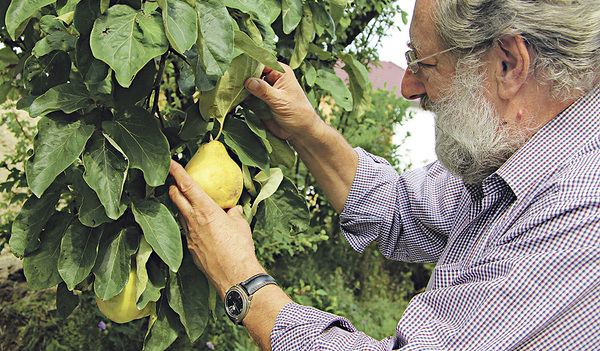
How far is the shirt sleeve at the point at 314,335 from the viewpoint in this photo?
4.44 feet

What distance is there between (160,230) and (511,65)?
3.60 feet

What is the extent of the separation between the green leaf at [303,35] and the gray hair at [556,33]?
0.52 metres

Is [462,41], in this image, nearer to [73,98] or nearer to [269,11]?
[269,11]

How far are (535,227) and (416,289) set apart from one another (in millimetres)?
4011

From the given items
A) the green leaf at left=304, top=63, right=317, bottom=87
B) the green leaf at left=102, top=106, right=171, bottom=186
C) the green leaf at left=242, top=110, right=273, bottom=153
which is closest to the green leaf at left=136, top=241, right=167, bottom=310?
the green leaf at left=102, top=106, right=171, bottom=186

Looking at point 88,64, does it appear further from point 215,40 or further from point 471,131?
point 471,131

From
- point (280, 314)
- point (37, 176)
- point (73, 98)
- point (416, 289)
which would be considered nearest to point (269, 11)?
point (73, 98)

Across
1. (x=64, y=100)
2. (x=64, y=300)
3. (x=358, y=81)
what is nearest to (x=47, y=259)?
(x=64, y=300)

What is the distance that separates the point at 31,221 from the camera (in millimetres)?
1468

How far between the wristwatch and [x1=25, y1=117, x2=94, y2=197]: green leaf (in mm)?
591

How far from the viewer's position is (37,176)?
4.12ft

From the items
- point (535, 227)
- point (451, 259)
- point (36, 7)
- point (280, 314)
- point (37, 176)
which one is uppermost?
point (535, 227)

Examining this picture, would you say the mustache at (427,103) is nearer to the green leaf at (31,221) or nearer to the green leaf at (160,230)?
the green leaf at (160,230)

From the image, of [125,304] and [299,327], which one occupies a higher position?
[299,327]
